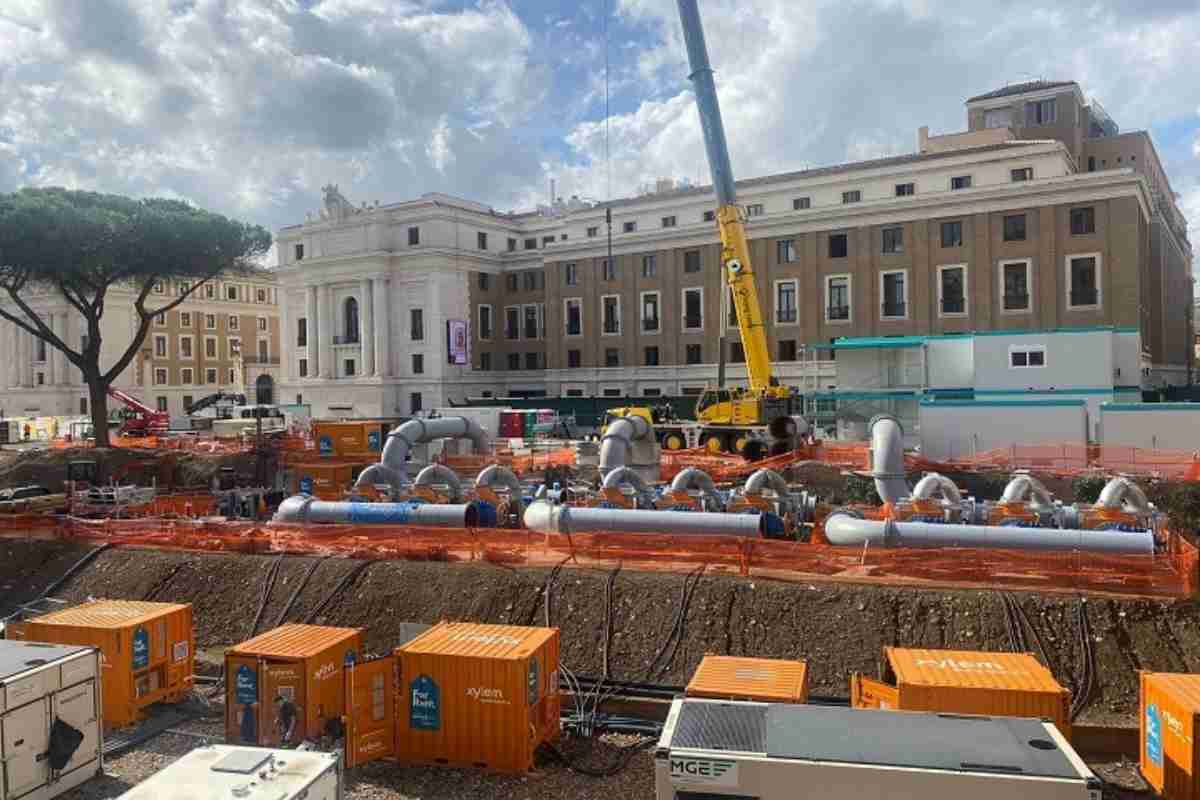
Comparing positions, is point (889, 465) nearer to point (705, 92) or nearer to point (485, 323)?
point (705, 92)

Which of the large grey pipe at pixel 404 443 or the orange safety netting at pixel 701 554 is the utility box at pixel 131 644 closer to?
the orange safety netting at pixel 701 554

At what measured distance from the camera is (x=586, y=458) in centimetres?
3878

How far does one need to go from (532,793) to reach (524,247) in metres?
76.0

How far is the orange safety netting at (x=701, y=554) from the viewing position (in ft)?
56.5

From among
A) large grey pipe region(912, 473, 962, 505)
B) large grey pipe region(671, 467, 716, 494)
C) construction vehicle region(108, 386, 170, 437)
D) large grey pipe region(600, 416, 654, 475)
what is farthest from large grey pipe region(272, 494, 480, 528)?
construction vehicle region(108, 386, 170, 437)

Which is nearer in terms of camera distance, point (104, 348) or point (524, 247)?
point (524, 247)

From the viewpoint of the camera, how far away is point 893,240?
6144cm

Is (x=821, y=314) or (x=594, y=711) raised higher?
(x=821, y=314)

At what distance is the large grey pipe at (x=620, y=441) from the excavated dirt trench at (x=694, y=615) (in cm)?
1136

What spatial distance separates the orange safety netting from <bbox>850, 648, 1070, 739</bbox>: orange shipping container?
527 cm

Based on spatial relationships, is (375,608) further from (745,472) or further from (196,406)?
(196,406)

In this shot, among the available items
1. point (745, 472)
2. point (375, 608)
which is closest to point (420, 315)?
point (745, 472)

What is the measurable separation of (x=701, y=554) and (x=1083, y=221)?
152ft

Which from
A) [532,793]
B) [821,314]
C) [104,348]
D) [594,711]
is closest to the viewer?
[532,793]
